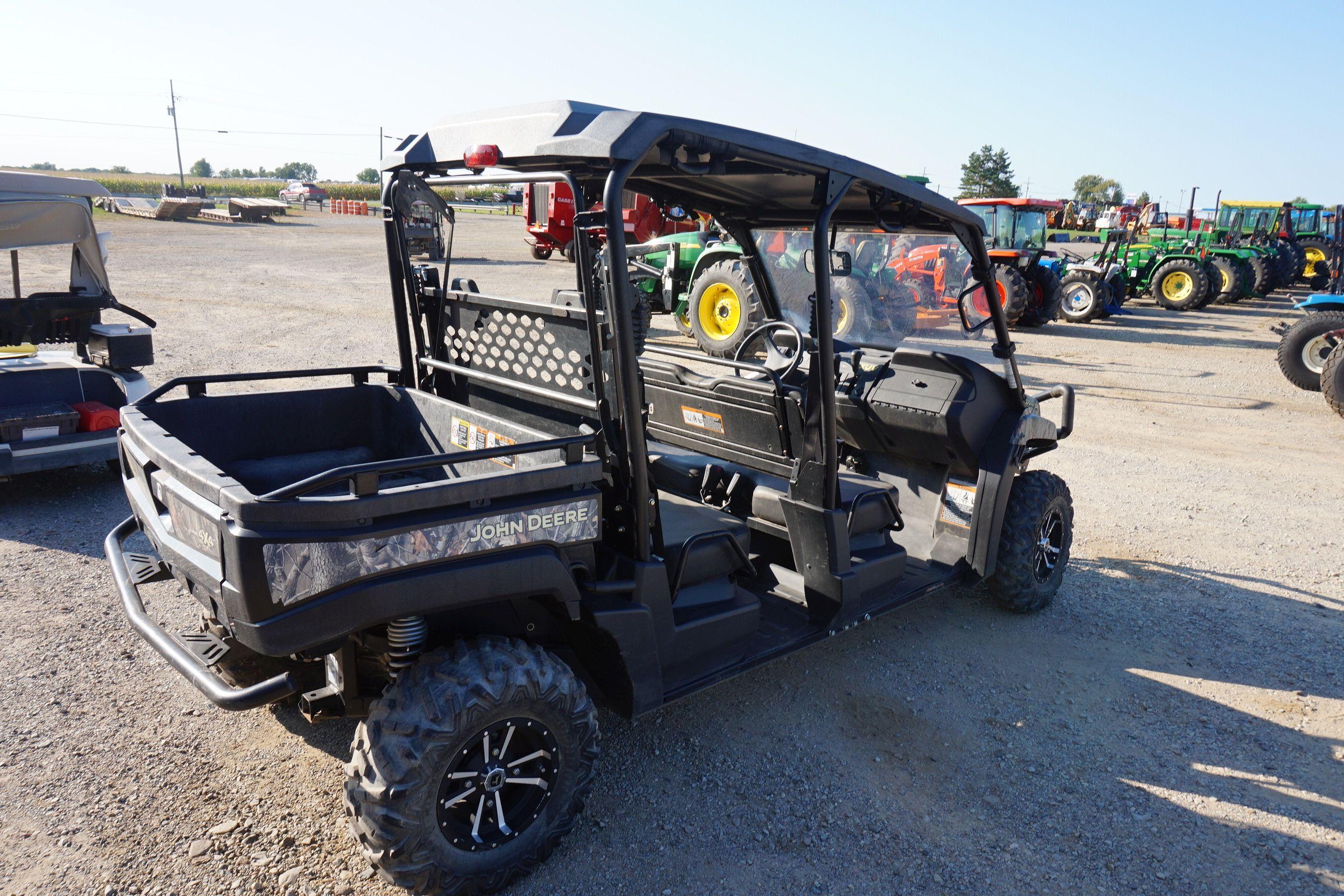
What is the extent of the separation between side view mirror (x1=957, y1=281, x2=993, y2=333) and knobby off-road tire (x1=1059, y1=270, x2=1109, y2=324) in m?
13.0

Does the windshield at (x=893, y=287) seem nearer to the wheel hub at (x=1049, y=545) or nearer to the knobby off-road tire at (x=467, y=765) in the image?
the wheel hub at (x=1049, y=545)

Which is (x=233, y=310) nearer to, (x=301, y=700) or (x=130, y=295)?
(x=130, y=295)

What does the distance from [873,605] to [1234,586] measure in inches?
108

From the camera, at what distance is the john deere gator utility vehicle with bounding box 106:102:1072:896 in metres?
2.38

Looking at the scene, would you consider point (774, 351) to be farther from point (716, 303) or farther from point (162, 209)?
point (162, 209)

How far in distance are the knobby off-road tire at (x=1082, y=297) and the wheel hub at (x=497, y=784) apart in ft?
51.4

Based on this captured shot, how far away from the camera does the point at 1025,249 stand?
48.9 feet

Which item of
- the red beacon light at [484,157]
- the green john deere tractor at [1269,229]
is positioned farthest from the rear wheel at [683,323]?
the green john deere tractor at [1269,229]

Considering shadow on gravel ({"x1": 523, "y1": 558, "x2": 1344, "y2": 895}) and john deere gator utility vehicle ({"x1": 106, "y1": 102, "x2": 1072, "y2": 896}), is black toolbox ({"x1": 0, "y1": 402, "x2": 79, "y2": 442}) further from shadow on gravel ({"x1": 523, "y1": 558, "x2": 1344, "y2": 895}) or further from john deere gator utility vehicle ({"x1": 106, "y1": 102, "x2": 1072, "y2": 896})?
shadow on gravel ({"x1": 523, "y1": 558, "x2": 1344, "y2": 895})

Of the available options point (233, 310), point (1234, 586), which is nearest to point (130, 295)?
point (233, 310)

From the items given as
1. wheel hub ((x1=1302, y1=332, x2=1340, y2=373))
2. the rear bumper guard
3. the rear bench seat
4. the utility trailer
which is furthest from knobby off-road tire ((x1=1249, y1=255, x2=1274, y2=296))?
the rear bumper guard

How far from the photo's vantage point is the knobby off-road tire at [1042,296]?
578 inches

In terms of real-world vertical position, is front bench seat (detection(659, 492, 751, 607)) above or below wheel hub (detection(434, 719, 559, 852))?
above

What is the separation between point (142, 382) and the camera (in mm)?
6125
